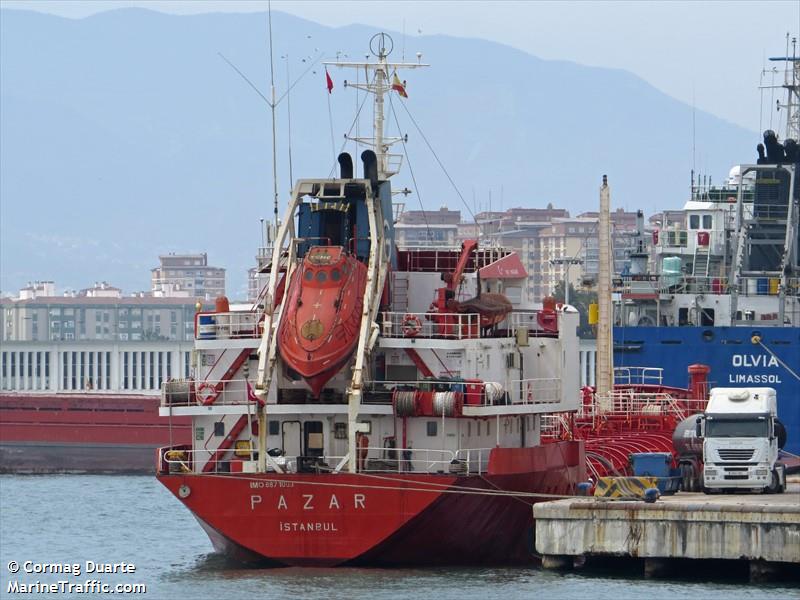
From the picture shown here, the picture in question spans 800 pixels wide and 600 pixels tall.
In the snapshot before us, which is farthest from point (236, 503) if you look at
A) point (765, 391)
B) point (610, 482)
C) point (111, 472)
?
point (111, 472)

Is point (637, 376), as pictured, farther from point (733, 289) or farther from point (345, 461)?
point (345, 461)

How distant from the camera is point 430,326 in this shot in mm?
38281

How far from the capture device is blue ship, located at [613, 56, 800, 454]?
199ft

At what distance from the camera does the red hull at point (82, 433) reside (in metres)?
82.7

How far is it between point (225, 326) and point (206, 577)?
4.70m

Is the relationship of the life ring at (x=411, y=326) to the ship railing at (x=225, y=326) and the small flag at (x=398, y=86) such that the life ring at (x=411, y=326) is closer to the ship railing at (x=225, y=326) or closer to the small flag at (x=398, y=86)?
the ship railing at (x=225, y=326)

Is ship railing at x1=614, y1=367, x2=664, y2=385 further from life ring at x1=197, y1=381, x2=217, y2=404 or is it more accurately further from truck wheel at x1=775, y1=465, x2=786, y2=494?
life ring at x1=197, y1=381, x2=217, y2=404

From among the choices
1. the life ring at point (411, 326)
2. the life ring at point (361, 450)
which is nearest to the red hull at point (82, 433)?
the life ring at point (411, 326)

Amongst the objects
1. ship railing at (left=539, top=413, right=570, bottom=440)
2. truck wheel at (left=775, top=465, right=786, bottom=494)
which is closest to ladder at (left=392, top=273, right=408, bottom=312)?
ship railing at (left=539, top=413, right=570, bottom=440)

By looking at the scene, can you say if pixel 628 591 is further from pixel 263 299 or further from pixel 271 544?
pixel 263 299

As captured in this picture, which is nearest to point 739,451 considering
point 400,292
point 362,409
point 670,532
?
point 670,532

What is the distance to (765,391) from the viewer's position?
1618 inches

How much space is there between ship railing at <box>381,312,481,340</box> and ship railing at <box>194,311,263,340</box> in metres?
2.38

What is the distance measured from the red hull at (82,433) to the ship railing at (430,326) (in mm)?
44476
